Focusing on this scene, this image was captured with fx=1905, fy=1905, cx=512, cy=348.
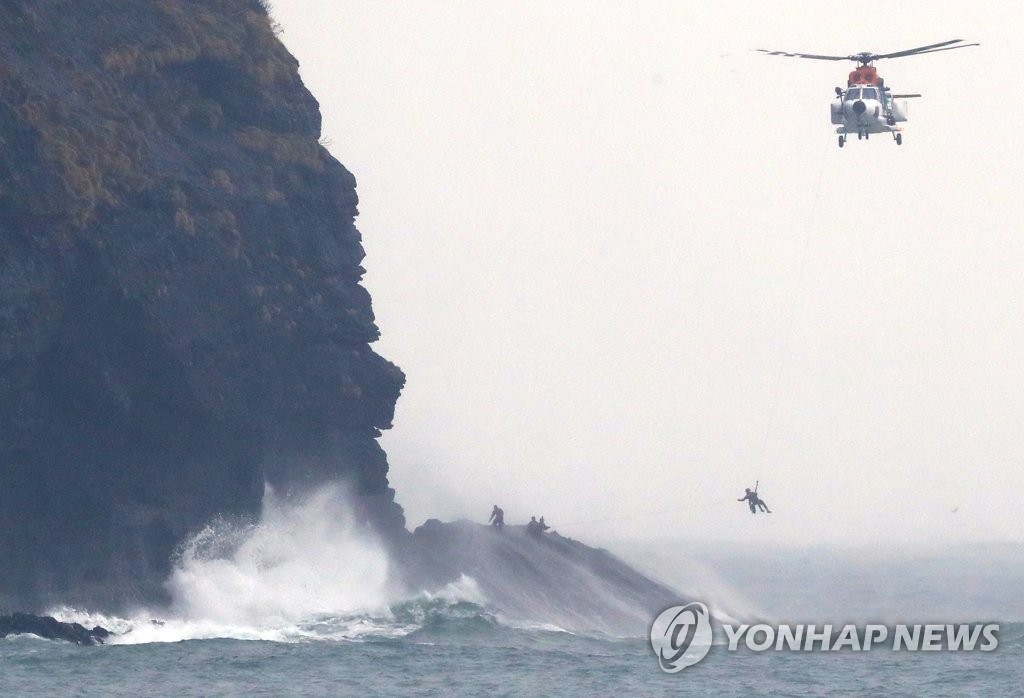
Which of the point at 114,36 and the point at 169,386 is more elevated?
the point at 114,36

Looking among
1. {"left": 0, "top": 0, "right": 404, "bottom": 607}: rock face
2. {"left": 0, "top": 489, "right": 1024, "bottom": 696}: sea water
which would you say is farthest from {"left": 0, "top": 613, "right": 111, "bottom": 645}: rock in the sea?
{"left": 0, "top": 0, "right": 404, "bottom": 607}: rock face

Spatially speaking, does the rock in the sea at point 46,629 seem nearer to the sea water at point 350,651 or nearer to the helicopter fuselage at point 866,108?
the sea water at point 350,651

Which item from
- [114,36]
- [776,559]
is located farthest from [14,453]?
[776,559]

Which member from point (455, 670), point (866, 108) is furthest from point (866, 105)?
point (455, 670)

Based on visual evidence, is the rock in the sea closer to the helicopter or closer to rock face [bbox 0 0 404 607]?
rock face [bbox 0 0 404 607]

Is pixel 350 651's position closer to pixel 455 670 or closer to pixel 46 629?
pixel 455 670

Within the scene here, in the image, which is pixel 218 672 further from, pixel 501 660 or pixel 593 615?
pixel 593 615

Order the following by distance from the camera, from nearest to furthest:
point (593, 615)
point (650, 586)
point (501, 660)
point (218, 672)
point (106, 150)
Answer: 1. point (218, 672)
2. point (501, 660)
3. point (106, 150)
4. point (593, 615)
5. point (650, 586)

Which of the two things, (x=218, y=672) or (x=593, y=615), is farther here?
(x=593, y=615)

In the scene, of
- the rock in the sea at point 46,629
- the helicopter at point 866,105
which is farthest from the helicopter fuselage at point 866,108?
the rock in the sea at point 46,629
